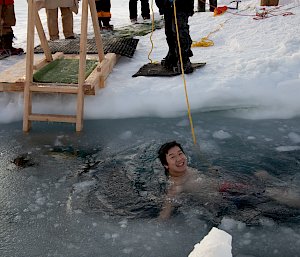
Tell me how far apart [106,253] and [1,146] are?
2.15 m

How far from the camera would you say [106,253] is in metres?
3.00

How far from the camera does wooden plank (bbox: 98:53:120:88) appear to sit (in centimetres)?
541

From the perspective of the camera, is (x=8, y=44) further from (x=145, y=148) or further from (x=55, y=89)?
(x=145, y=148)

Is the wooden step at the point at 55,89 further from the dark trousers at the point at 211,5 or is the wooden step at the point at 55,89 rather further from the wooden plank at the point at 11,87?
the dark trousers at the point at 211,5

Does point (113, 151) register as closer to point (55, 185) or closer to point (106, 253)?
point (55, 185)

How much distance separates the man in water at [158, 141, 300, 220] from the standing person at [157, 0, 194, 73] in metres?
2.04

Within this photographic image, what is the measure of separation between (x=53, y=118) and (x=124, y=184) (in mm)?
1360

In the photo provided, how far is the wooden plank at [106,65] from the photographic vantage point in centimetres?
541

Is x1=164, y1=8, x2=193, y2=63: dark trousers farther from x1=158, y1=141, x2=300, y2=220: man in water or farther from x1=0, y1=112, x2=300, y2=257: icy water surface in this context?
x1=158, y1=141, x2=300, y2=220: man in water

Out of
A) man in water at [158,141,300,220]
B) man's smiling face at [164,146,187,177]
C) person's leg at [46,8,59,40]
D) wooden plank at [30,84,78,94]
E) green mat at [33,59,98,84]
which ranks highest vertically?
person's leg at [46,8,59,40]

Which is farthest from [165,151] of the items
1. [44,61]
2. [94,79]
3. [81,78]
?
[44,61]

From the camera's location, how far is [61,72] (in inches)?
219

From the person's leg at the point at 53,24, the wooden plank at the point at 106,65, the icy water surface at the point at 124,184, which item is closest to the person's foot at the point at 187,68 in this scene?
the icy water surface at the point at 124,184

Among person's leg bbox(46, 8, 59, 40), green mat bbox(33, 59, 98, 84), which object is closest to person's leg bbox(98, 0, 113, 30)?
person's leg bbox(46, 8, 59, 40)
